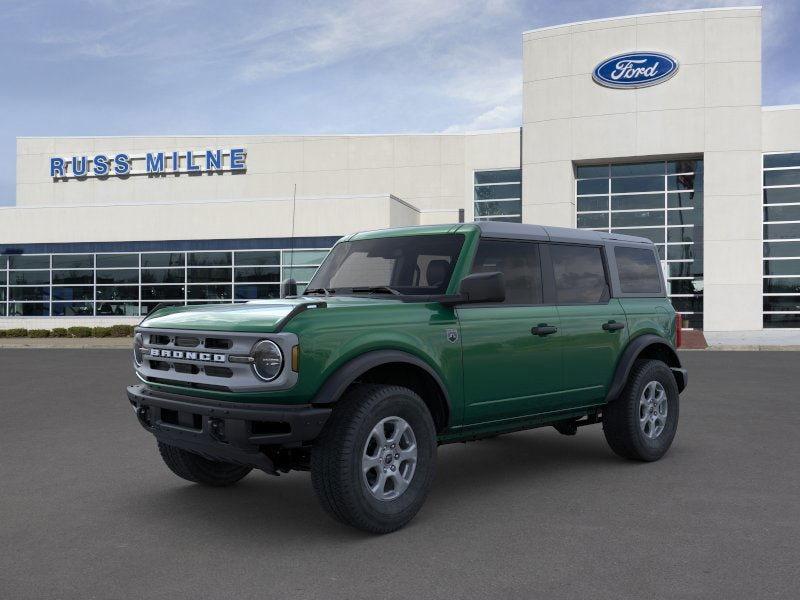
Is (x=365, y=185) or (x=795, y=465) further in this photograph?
(x=365, y=185)

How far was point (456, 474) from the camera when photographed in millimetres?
6719

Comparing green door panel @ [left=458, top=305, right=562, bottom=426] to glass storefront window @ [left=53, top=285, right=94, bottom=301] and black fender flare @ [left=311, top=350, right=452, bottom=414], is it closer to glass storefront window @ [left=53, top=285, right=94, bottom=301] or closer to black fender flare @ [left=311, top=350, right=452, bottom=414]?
black fender flare @ [left=311, top=350, right=452, bottom=414]

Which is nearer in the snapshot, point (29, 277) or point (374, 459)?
point (374, 459)

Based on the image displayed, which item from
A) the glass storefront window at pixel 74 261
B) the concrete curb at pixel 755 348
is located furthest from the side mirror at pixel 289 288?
the glass storefront window at pixel 74 261

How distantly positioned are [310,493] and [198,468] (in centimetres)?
88

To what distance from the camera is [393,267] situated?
617 cm

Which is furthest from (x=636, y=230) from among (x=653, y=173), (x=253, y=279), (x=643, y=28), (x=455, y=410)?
(x=455, y=410)

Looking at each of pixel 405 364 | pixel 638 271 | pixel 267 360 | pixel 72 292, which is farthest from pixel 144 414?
pixel 72 292

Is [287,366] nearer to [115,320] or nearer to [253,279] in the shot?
[253,279]

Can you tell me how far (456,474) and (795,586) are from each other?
3.10 m

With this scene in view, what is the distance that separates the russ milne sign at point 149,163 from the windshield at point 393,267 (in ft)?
116

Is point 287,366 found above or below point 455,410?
above

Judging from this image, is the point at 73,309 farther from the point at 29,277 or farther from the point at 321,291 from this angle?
the point at 321,291

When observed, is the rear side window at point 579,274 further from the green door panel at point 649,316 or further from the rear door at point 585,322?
the green door panel at point 649,316
